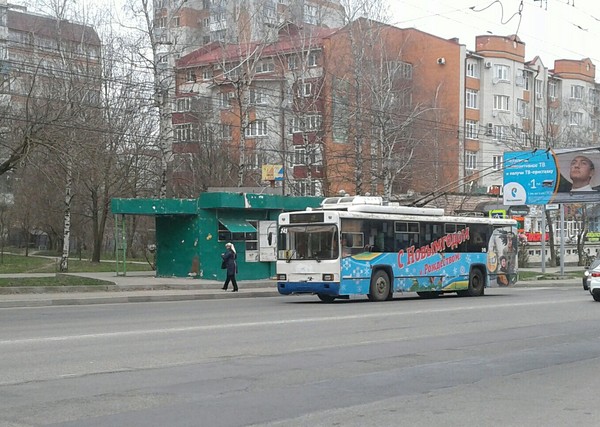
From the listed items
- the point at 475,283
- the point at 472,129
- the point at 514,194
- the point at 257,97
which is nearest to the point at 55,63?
the point at 257,97

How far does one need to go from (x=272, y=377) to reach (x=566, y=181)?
3822cm

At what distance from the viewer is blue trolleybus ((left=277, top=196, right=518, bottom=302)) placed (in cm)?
2517

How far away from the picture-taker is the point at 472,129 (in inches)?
2827

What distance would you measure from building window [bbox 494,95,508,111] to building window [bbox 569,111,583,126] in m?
5.99

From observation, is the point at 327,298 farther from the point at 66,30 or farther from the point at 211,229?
the point at 66,30

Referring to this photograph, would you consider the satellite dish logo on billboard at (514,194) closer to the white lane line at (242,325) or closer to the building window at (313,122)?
the building window at (313,122)

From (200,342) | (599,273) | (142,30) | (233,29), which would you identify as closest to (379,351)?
(200,342)

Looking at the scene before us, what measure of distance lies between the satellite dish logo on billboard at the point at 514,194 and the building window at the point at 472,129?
79.8ft

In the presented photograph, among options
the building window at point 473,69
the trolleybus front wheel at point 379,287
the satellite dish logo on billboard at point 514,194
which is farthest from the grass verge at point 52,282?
the building window at point 473,69

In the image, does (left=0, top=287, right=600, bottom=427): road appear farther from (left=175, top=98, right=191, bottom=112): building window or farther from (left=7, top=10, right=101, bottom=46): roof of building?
(left=175, top=98, right=191, bottom=112): building window

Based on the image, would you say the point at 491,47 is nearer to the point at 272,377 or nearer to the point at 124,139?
the point at 124,139

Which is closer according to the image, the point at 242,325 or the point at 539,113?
the point at 242,325

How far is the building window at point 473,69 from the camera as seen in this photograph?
74625 mm

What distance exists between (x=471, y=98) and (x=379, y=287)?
51.4 metres
